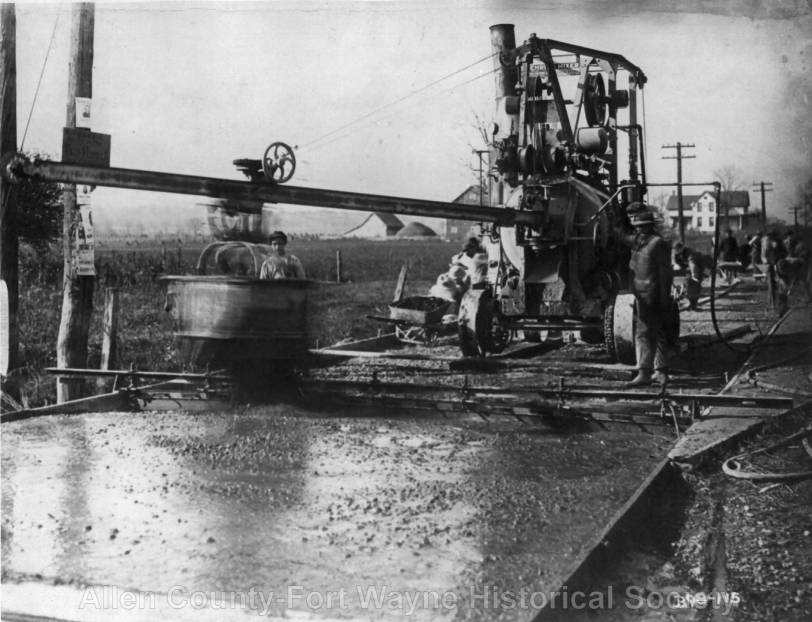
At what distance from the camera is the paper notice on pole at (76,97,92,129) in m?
8.30

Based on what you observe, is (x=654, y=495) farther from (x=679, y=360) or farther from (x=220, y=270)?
(x=679, y=360)

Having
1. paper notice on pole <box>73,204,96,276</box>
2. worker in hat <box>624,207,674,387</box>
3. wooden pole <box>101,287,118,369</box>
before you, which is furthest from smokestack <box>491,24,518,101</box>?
wooden pole <box>101,287,118,369</box>

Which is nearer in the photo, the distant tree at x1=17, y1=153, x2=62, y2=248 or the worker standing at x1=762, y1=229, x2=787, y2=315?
the distant tree at x1=17, y1=153, x2=62, y2=248

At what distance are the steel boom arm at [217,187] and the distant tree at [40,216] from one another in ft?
10.3

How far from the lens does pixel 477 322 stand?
38.2 ft

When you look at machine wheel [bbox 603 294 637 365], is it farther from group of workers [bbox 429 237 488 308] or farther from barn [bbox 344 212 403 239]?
barn [bbox 344 212 403 239]

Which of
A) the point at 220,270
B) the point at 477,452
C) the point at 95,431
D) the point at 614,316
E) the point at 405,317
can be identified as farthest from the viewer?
the point at 405,317

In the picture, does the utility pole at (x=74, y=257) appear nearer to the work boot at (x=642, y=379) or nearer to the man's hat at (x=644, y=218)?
the man's hat at (x=644, y=218)

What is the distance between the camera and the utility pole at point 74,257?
343 inches

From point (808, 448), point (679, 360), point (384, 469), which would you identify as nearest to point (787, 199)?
point (808, 448)

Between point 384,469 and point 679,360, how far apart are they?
6.55 metres

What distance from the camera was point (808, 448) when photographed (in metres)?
6.36

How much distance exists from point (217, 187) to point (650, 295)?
4.76 meters

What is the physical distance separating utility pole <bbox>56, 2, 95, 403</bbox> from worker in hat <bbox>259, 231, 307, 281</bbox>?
1941 mm
